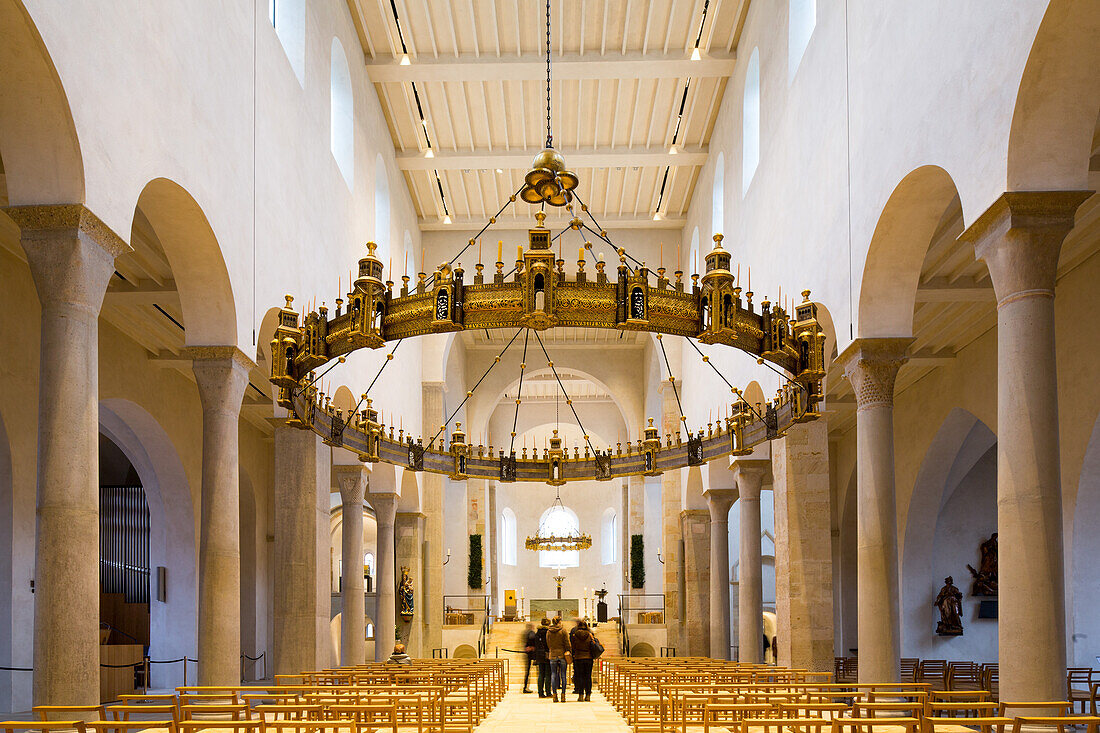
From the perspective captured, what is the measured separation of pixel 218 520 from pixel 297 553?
4571mm

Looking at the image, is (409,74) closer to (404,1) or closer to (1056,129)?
(404,1)

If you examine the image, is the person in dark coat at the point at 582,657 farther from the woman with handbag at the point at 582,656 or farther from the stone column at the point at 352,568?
the stone column at the point at 352,568

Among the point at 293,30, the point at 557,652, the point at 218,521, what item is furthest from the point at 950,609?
the point at 293,30

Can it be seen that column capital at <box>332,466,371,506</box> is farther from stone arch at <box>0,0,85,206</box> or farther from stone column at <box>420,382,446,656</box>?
stone arch at <box>0,0,85,206</box>

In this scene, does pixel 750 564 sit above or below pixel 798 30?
below

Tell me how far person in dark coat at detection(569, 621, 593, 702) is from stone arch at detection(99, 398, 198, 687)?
349 inches

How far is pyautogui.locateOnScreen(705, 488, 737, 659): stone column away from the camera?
28062 mm

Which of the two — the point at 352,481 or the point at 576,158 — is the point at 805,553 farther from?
the point at 576,158

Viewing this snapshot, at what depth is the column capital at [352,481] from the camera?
25156mm

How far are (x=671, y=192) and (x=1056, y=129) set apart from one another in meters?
21.4

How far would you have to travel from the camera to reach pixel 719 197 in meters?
27.0

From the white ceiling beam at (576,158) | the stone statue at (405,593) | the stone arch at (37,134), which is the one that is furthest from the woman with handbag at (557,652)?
the stone statue at (405,593)

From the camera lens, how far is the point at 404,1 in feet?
72.3

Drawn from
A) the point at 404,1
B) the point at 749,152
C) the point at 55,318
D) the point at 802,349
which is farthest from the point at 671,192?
the point at 55,318
